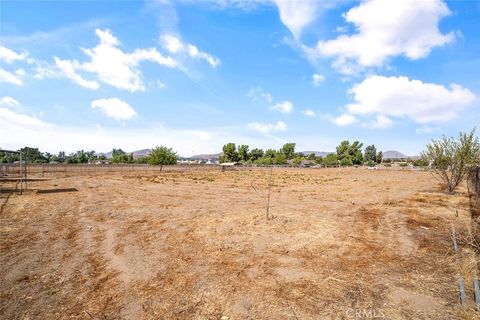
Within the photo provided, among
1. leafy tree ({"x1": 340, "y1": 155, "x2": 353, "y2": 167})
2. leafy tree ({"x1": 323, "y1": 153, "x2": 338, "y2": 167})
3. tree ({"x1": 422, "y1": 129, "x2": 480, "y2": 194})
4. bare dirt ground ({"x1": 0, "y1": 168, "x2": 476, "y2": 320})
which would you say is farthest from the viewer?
leafy tree ({"x1": 323, "y1": 153, "x2": 338, "y2": 167})

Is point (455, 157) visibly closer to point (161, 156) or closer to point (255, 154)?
point (161, 156)

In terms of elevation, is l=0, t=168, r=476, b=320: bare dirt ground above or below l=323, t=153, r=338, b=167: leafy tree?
below

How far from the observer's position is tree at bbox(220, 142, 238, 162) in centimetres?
13089

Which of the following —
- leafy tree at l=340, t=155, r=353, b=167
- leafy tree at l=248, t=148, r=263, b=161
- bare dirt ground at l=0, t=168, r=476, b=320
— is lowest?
bare dirt ground at l=0, t=168, r=476, b=320

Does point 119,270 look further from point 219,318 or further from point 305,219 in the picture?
point 305,219

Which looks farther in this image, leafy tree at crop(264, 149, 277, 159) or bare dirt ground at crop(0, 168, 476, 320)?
leafy tree at crop(264, 149, 277, 159)

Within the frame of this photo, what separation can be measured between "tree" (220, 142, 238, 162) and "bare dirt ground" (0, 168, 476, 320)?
11766 centimetres

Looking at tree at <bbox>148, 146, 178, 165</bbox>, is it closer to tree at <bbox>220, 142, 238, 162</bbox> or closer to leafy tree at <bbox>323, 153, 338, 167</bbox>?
tree at <bbox>220, 142, 238, 162</bbox>

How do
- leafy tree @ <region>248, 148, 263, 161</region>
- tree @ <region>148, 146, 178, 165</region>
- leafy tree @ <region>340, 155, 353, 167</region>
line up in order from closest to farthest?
tree @ <region>148, 146, 178, 165</region> < leafy tree @ <region>340, 155, 353, 167</region> < leafy tree @ <region>248, 148, 263, 161</region>

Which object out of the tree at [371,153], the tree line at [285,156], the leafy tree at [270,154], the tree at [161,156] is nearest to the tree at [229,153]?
the tree line at [285,156]

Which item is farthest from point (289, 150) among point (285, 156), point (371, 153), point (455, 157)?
point (455, 157)

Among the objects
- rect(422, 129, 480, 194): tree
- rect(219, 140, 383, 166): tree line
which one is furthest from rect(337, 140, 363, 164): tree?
rect(422, 129, 480, 194): tree

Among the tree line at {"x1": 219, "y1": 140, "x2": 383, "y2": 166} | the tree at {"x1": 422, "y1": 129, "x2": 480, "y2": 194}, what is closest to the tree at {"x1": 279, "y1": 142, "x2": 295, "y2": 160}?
the tree line at {"x1": 219, "y1": 140, "x2": 383, "y2": 166}

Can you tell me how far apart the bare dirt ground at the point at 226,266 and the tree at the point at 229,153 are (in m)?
118
